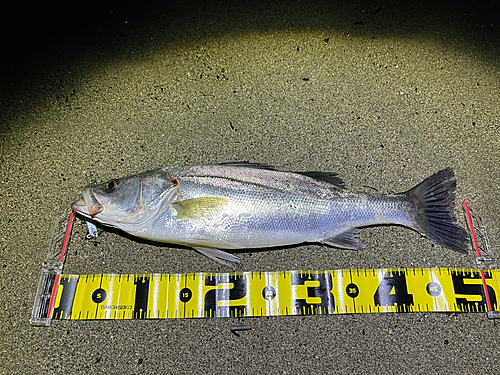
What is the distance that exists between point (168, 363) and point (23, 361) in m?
0.87

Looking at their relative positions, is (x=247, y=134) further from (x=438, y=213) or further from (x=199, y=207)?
(x=438, y=213)

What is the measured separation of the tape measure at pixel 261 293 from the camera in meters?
1.81

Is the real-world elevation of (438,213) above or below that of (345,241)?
above

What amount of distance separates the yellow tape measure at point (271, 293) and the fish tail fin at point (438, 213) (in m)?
0.24

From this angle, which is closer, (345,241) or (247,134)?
(345,241)

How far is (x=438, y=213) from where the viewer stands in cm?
183

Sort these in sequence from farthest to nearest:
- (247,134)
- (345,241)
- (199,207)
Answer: (247,134) → (345,241) → (199,207)

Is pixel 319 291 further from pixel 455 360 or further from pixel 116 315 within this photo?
pixel 116 315

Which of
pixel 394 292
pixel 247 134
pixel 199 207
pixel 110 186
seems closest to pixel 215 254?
pixel 199 207

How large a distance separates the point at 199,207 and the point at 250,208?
0.29 meters

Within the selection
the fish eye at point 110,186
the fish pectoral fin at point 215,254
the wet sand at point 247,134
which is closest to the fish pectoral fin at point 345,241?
the wet sand at point 247,134

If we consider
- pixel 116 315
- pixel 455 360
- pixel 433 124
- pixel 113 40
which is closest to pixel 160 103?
pixel 113 40

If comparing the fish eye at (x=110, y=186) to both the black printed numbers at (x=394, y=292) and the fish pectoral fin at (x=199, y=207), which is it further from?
the black printed numbers at (x=394, y=292)

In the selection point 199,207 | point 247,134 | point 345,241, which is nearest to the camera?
point 199,207
